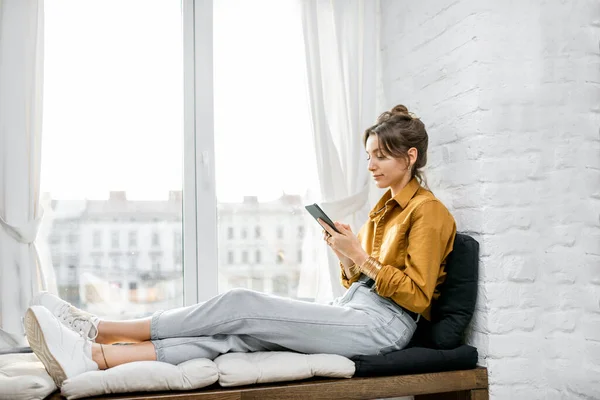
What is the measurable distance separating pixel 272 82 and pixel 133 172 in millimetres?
795

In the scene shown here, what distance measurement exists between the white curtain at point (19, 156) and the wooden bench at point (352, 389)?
0.84m

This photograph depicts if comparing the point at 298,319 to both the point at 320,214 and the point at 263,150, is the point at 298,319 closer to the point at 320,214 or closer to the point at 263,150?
the point at 320,214

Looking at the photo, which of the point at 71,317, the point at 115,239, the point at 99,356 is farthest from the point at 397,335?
the point at 115,239

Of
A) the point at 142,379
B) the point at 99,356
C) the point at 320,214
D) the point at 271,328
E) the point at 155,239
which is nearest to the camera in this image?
the point at 142,379

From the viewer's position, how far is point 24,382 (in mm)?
1885

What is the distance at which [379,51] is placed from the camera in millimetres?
3207

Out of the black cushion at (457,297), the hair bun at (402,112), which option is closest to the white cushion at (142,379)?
the black cushion at (457,297)

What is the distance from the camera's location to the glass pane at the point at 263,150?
10.0ft

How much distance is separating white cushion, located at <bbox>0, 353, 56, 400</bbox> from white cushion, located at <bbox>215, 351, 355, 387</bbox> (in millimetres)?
535

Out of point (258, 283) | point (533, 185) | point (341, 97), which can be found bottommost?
point (258, 283)

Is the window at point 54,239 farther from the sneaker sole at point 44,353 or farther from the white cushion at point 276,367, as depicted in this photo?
the white cushion at point 276,367

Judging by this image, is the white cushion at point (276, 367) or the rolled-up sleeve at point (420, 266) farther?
the rolled-up sleeve at point (420, 266)

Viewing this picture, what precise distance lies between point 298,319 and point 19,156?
56.0 inches

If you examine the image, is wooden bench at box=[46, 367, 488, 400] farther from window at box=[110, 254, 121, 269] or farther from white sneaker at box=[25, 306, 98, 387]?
window at box=[110, 254, 121, 269]
